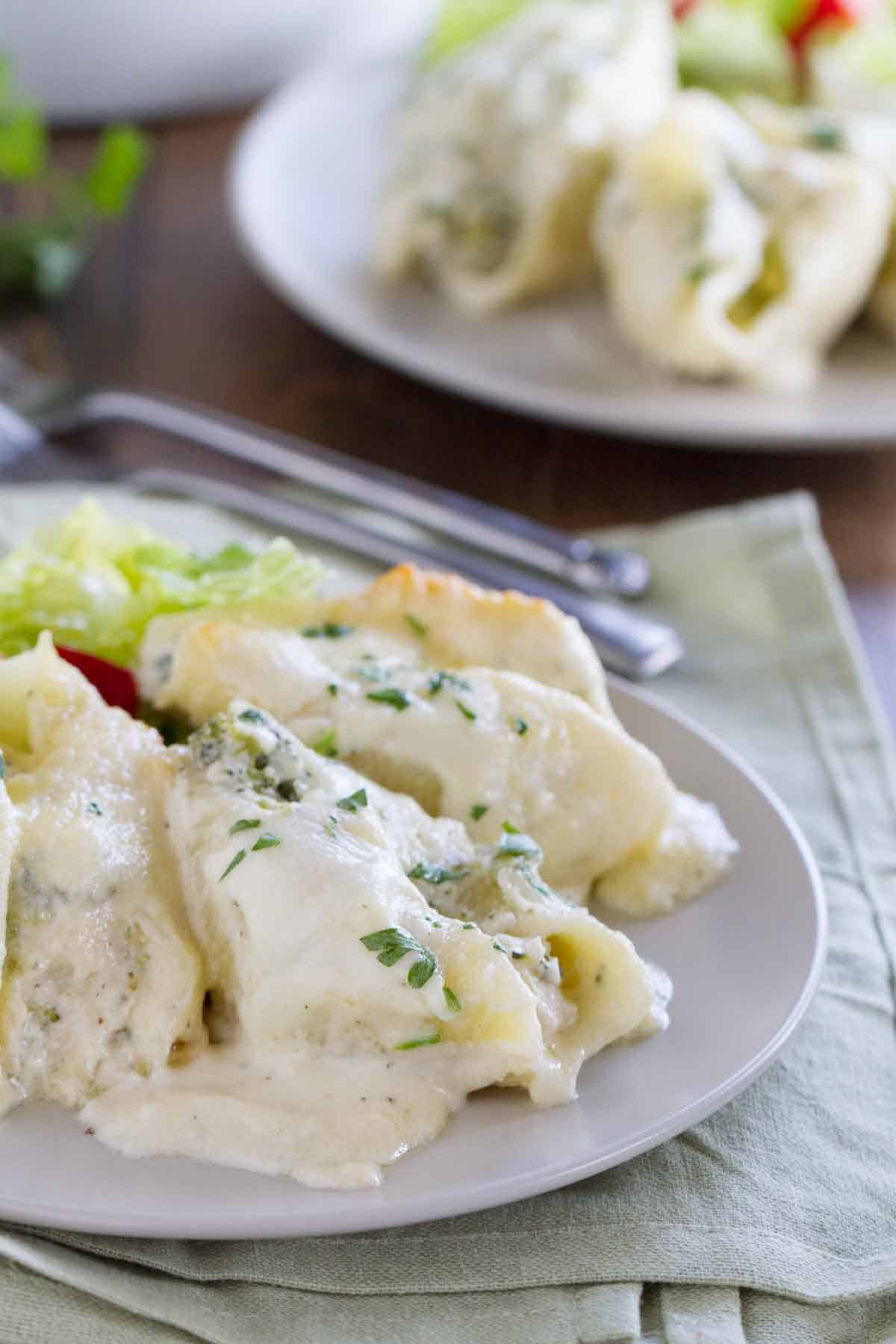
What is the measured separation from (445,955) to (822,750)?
125cm

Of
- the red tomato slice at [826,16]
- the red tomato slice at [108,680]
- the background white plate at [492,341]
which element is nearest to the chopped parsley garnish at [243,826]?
the red tomato slice at [108,680]

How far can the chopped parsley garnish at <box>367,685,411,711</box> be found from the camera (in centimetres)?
213

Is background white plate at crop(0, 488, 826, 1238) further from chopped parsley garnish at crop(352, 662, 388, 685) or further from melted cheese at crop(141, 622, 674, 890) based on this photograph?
chopped parsley garnish at crop(352, 662, 388, 685)

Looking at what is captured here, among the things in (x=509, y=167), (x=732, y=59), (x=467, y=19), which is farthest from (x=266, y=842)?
(x=467, y=19)

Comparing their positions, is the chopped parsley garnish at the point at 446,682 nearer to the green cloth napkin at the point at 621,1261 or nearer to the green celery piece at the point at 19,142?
the green cloth napkin at the point at 621,1261

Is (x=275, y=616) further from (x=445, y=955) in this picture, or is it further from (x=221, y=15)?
(x=221, y=15)

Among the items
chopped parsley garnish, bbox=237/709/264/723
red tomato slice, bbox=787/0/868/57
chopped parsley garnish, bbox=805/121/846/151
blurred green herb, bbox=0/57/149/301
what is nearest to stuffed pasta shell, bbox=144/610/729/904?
chopped parsley garnish, bbox=237/709/264/723

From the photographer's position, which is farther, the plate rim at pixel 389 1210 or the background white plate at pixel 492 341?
the background white plate at pixel 492 341

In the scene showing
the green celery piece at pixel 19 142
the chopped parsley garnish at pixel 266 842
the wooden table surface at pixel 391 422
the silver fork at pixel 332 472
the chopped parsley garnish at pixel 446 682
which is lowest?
the wooden table surface at pixel 391 422

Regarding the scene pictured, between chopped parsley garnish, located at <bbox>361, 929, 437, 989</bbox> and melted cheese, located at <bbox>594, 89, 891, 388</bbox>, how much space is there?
2249mm

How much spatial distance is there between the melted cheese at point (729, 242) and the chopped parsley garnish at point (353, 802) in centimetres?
207

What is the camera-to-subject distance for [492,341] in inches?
158

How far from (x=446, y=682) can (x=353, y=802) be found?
12.3 inches

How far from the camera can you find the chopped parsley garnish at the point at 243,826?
1842 millimetres
